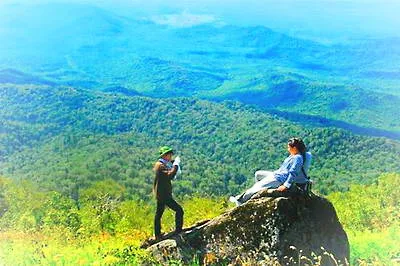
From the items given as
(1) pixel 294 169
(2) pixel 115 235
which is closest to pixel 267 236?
(1) pixel 294 169

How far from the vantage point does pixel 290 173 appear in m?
5.98

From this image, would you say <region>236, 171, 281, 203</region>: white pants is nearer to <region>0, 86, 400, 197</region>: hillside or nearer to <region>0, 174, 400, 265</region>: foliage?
<region>0, 174, 400, 265</region>: foliage

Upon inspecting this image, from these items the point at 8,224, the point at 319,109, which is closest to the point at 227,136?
the point at 319,109

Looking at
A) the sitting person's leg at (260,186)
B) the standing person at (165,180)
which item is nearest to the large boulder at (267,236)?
the sitting person's leg at (260,186)

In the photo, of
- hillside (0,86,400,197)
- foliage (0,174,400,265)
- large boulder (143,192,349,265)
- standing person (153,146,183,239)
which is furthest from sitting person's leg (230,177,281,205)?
hillside (0,86,400,197)

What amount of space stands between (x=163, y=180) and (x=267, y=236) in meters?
1.31

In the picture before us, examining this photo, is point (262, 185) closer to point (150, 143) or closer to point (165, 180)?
point (165, 180)

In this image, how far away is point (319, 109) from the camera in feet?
419

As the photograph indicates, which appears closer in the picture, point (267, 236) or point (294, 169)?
point (267, 236)

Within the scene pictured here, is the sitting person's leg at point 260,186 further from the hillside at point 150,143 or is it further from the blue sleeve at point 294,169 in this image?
the hillside at point 150,143

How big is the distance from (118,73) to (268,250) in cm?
18447

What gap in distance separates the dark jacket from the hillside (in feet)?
101

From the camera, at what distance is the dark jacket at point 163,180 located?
Result: 639 cm

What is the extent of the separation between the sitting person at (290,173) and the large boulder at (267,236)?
0.50 feet
